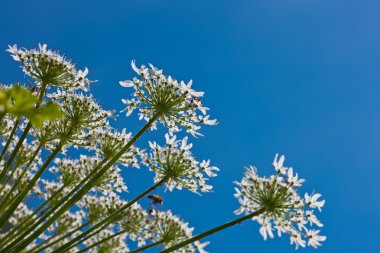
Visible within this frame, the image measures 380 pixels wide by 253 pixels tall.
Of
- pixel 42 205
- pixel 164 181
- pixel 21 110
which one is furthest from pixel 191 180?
pixel 21 110

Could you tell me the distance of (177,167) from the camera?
11.7m

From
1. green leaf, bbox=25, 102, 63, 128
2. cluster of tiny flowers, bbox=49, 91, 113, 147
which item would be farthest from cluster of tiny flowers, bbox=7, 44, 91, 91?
green leaf, bbox=25, 102, 63, 128

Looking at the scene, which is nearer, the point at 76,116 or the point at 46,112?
the point at 46,112

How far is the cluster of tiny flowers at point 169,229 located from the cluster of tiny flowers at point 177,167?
2245 millimetres

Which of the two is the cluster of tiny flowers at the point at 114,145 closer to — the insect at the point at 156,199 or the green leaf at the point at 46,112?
the insect at the point at 156,199

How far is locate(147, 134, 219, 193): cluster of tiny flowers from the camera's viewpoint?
38.5 feet

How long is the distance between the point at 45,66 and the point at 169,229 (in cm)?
643

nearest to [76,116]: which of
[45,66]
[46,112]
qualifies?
[45,66]

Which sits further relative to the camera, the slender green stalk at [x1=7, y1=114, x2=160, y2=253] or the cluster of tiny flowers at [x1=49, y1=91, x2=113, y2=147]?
the cluster of tiny flowers at [x1=49, y1=91, x2=113, y2=147]

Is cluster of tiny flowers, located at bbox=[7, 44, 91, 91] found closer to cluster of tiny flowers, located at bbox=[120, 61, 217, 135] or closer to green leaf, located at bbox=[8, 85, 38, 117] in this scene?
cluster of tiny flowers, located at bbox=[120, 61, 217, 135]

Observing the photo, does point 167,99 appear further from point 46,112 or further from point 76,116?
point 46,112

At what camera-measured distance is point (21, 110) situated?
1.75 m

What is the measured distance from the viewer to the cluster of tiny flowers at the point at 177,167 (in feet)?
38.5

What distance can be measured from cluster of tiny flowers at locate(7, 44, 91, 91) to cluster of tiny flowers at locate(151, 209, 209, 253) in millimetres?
5469
